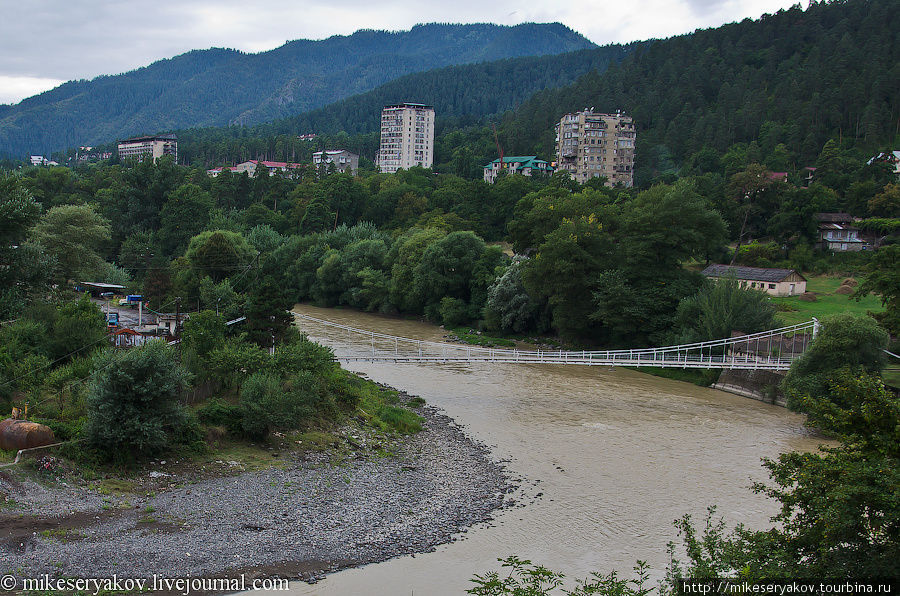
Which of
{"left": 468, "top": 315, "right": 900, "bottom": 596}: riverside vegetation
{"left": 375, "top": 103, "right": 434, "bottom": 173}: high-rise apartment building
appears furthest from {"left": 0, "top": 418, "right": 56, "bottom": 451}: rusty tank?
{"left": 375, "top": 103, "right": 434, "bottom": 173}: high-rise apartment building

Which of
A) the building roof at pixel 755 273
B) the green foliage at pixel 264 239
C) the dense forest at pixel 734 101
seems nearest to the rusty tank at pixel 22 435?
the building roof at pixel 755 273

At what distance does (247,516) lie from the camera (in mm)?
10617

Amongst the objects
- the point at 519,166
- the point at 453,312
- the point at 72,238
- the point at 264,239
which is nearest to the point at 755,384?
the point at 453,312

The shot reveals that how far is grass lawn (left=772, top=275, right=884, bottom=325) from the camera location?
2489 centimetres

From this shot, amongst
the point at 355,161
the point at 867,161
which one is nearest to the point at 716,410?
the point at 867,161

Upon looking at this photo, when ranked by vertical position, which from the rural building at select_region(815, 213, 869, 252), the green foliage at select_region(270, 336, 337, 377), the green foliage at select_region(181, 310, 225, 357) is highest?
the rural building at select_region(815, 213, 869, 252)

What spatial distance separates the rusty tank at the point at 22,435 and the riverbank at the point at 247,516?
0.61 metres

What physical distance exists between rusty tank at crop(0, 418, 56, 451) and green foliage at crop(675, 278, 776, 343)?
18.0m

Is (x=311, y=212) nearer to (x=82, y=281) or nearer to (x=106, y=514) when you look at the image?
(x=82, y=281)

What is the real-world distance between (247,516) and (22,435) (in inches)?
152

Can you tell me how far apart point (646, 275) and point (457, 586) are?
60.5 ft

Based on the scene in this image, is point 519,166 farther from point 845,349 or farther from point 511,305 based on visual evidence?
point 845,349

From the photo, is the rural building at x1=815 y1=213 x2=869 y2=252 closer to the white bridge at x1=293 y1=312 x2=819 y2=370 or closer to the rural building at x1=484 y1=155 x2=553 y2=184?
the white bridge at x1=293 y1=312 x2=819 y2=370

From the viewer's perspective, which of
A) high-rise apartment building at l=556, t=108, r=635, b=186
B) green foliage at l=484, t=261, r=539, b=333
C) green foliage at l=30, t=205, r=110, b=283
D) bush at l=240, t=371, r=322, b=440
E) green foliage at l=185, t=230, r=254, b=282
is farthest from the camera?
high-rise apartment building at l=556, t=108, r=635, b=186
